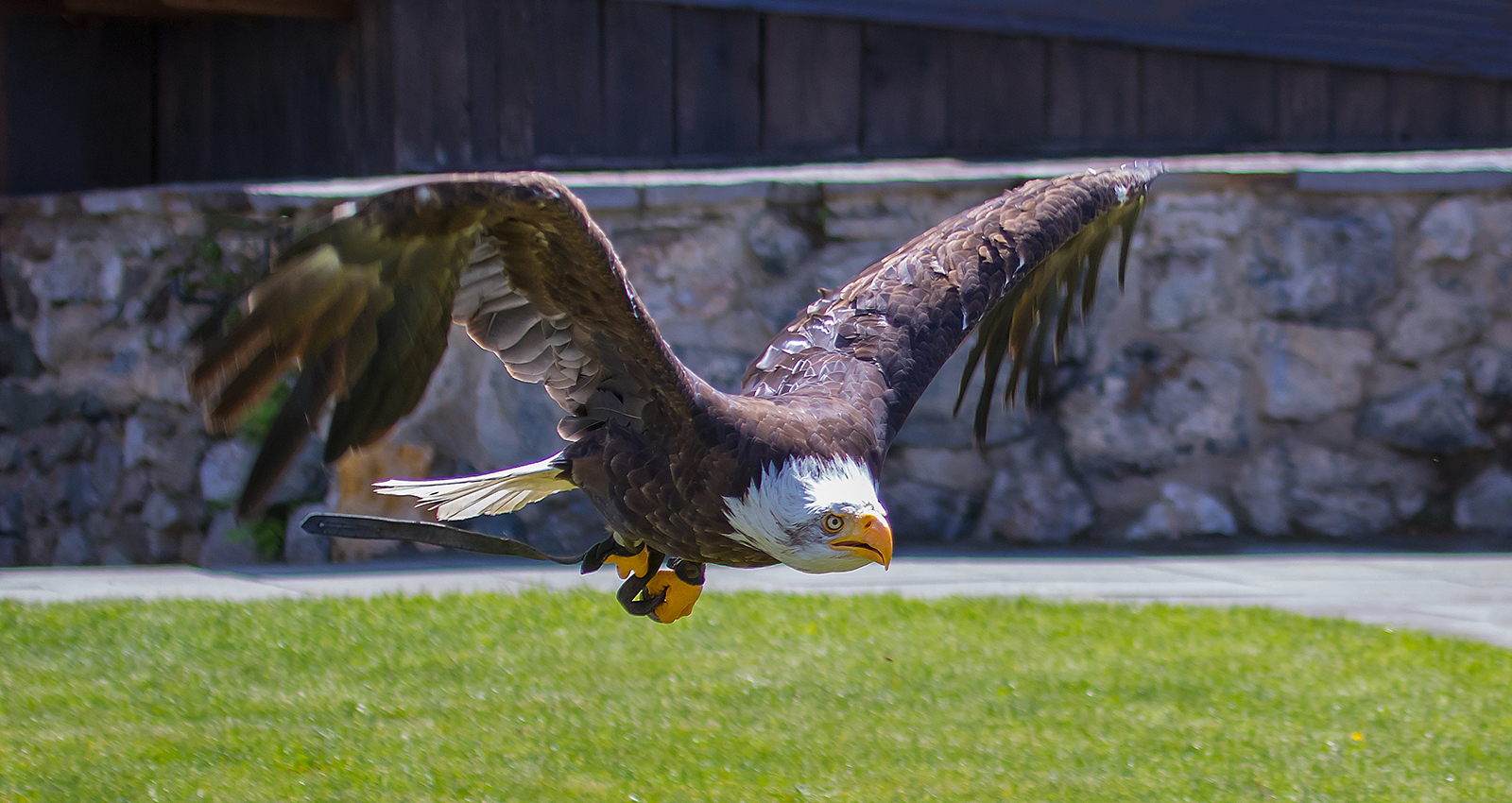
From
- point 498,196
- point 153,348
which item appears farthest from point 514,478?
point 153,348

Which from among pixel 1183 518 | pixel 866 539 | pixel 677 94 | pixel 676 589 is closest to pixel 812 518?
pixel 866 539

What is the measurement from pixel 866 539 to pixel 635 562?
2.93ft

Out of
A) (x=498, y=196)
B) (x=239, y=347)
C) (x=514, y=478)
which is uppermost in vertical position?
(x=498, y=196)

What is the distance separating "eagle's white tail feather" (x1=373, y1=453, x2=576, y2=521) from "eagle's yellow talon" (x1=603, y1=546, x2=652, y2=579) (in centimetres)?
22

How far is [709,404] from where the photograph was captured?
9.91 ft

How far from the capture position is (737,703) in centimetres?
423

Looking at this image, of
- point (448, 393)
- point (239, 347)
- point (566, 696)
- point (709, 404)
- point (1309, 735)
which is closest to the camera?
point (239, 347)

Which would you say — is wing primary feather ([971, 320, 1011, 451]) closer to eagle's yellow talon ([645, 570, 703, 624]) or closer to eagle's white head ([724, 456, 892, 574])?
eagle's yellow talon ([645, 570, 703, 624])

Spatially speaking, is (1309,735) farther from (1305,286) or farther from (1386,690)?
(1305,286)

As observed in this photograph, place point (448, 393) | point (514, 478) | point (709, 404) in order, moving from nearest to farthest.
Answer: point (709, 404) → point (514, 478) → point (448, 393)

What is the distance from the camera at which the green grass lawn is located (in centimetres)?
364

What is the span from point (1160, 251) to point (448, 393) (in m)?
2.98

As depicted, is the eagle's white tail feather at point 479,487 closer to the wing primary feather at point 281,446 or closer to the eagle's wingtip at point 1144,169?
the wing primary feather at point 281,446

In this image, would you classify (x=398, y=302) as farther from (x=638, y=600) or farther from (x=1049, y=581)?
(x=1049, y=581)
